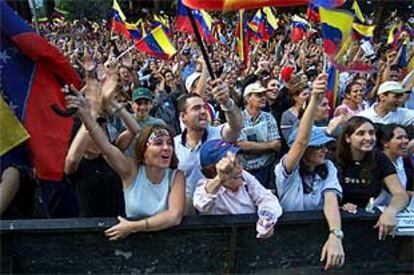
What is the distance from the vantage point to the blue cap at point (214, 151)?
3947mm

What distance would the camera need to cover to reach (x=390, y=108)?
610 cm

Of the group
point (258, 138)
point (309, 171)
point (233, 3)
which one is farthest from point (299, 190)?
point (233, 3)

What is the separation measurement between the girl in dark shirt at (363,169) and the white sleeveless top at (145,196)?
106 centimetres

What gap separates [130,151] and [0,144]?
2.87 feet

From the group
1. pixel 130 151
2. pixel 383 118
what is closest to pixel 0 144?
pixel 130 151

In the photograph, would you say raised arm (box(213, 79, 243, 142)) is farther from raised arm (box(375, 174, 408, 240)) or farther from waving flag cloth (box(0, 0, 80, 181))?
raised arm (box(375, 174, 408, 240))

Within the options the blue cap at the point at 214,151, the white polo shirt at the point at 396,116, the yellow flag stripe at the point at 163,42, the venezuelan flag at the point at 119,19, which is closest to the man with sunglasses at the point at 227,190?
the blue cap at the point at 214,151

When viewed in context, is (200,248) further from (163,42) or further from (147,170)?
(163,42)

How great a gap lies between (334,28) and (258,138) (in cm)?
108

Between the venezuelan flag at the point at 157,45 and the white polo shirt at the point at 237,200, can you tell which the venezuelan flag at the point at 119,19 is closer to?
the venezuelan flag at the point at 157,45

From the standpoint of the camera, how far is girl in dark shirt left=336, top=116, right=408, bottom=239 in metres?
4.27

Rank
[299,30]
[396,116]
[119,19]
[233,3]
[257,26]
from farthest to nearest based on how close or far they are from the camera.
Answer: [299,30]
[257,26]
[119,19]
[396,116]
[233,3]

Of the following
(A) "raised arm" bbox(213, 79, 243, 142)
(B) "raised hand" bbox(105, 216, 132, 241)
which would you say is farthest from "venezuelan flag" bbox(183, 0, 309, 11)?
(B) "raised hand" bbox(105, 216, 132, 241)

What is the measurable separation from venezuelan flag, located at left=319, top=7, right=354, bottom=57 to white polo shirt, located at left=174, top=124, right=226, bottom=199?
142 cm
